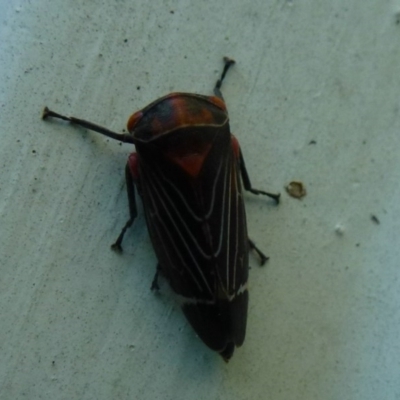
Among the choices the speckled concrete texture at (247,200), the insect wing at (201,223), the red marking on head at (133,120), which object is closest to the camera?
the insect wing at (201,223)

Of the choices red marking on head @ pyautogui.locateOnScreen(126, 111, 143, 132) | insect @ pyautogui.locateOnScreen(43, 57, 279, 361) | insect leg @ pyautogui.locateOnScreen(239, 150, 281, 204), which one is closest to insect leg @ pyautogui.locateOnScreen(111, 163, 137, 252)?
insect @ pyautogui.locateOnScreen(43, 57, 279, 361)

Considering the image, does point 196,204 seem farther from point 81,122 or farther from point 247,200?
point 81,122

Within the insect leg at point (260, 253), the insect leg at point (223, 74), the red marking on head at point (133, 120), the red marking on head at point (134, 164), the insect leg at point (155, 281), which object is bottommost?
the insect leg at point (155, 281)

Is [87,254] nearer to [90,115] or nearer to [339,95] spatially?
[90,115]

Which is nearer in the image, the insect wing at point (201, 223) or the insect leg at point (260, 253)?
the insect wing at point (201, 223)

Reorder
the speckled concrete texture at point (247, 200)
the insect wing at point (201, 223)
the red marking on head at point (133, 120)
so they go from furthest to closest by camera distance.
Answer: the speckled concrete texture at point (247, 200), the red marking on head at point (133, 120), the insect wing at point (201, 223)

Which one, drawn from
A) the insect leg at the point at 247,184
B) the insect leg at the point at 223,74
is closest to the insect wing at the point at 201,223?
the insect leg at the point at 247,184

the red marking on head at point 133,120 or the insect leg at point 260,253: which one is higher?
the red marking on head at point 133,120

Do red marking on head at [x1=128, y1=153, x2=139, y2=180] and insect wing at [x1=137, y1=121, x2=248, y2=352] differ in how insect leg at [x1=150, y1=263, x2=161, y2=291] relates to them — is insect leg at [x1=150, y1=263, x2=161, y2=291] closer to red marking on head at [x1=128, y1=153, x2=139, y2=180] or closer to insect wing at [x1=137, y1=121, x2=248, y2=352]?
insect wing at [x1=137, y1=121, x2=248, y2=352]

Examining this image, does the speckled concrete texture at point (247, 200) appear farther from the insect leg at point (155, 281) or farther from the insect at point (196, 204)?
the insect at point (196, 204)
